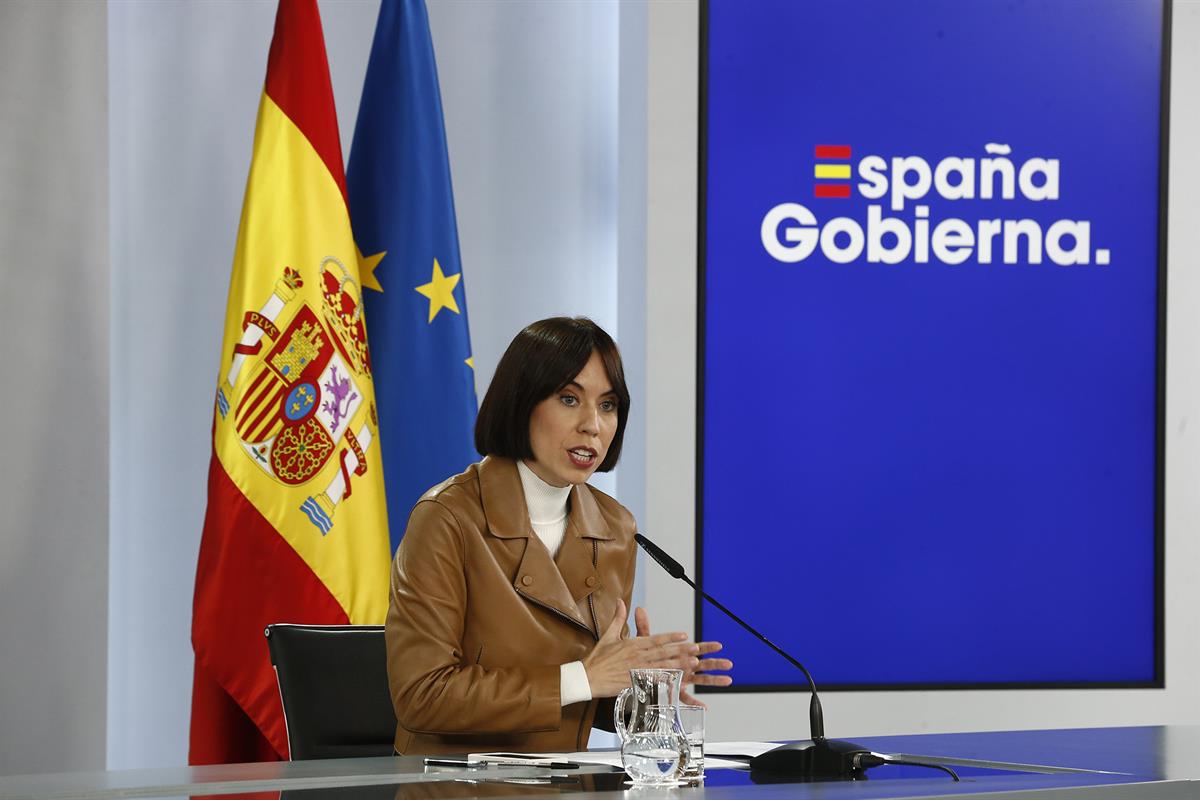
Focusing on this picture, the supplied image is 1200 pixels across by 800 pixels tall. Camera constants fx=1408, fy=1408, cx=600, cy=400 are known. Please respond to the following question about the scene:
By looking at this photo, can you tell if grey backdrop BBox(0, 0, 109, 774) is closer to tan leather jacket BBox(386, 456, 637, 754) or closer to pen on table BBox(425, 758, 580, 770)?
tan leather jacket BBox(386, 456, 637, 754)

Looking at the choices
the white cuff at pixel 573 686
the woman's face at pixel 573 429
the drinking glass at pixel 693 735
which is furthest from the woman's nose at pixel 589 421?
the drinking glass at pixel 693 735

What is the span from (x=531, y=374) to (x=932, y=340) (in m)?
1.91

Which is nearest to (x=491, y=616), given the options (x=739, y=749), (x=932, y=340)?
(x=739, y=749)

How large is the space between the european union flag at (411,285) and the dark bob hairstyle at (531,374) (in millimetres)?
1192

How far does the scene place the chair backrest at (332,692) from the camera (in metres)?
2.26

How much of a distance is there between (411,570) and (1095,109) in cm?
267

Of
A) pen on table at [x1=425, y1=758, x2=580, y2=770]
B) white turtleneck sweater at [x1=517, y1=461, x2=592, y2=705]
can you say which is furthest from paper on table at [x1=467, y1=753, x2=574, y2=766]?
white turtleneck sweater at [x1=517, y1=461, x2=592, y2=705]

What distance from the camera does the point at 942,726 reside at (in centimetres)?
385

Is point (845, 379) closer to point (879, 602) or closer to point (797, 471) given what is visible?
point (797, 471)

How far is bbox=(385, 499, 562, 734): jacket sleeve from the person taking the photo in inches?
81.1

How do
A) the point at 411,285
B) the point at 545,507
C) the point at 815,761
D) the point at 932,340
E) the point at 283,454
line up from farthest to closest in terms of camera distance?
the point at 932,340, the point at 411,285, the point at 283,454, the point at 545,507, the point at 815,761

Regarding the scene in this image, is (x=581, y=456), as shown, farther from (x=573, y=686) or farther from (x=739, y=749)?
(x=739, y=749)

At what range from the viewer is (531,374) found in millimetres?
2285

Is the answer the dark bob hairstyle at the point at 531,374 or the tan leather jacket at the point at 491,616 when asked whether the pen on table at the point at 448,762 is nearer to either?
the tan leather jacket at the point at 491,616
